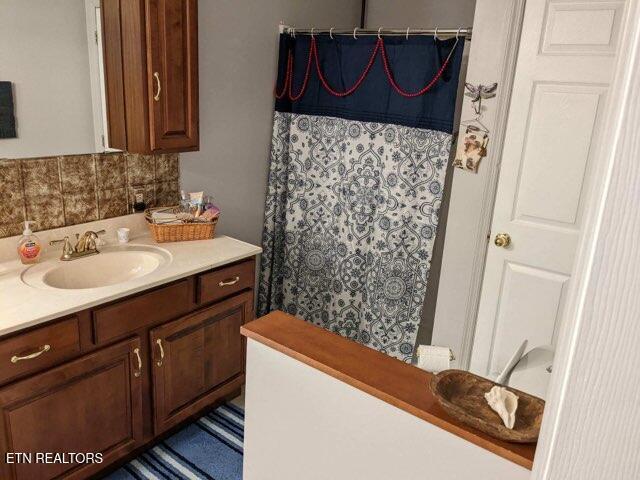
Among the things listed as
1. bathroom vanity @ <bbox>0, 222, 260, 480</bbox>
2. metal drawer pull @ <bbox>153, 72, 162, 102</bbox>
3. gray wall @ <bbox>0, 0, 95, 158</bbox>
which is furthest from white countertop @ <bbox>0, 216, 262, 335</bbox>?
metal drawer pull @ <bbox>153, 72, 162, 102</bbox>

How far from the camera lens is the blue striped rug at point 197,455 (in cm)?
209

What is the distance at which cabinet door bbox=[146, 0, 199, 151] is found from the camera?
6.66ft

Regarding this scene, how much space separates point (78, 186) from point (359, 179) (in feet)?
4.42

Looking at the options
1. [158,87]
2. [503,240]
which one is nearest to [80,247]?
[158,87]

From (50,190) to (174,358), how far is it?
2.77ft

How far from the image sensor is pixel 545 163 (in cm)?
223

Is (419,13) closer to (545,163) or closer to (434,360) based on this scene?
(545,163)

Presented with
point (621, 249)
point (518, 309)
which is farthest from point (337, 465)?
point (518, 309)

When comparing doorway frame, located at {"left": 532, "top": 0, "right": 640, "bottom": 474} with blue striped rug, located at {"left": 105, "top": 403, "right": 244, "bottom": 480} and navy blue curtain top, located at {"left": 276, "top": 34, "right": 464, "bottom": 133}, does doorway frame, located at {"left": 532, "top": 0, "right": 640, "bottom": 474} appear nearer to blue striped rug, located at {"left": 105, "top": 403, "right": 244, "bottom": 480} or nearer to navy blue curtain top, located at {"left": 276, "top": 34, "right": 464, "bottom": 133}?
blue striped rug, located at {"left": 105, "top": 403, "right": 244, "bottom": 480}

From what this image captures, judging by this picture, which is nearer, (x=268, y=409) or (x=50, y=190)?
(x=268, y=409)

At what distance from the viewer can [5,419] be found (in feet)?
5.25

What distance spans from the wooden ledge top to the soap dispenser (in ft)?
4.00

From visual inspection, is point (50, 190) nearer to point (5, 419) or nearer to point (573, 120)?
point (5, 419)

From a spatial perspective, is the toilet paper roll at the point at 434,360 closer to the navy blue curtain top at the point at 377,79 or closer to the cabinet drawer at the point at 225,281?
the cabinet drawer at the point at 225,281
